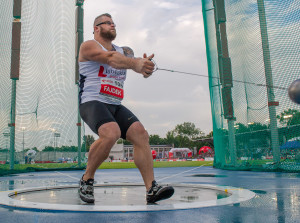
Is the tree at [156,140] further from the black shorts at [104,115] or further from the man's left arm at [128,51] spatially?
the black shorts at [104,115]

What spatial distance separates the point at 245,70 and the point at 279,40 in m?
1.54

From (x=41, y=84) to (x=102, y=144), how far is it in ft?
31.3

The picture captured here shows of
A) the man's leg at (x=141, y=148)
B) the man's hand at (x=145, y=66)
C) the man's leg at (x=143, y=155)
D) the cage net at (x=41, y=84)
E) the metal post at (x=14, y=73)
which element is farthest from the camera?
the cage net at (x=41, y=84)

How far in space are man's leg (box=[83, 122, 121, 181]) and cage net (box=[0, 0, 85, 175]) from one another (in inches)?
327

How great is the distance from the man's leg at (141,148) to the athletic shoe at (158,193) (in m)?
0.20

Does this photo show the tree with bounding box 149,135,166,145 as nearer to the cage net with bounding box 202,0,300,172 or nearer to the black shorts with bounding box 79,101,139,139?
the cage net with bounding box 202,0,300,172

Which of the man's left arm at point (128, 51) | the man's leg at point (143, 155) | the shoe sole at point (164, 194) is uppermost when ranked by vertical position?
the man's left arm at point (128, 51)

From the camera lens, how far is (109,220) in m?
1.84

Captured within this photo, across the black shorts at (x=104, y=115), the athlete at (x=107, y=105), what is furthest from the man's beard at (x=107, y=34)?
the black shorts at (x=104, y=115)

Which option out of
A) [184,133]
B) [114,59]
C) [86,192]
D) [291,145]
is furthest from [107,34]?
[184,133]

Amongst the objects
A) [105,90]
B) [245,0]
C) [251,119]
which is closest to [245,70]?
[251,119]

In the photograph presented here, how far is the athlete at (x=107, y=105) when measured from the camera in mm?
2617

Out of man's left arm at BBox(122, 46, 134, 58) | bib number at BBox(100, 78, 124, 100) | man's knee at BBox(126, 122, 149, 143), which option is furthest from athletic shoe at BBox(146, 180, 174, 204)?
man's left arm at BBox(122, 46, 134, 58)

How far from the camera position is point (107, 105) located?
2922 mm
